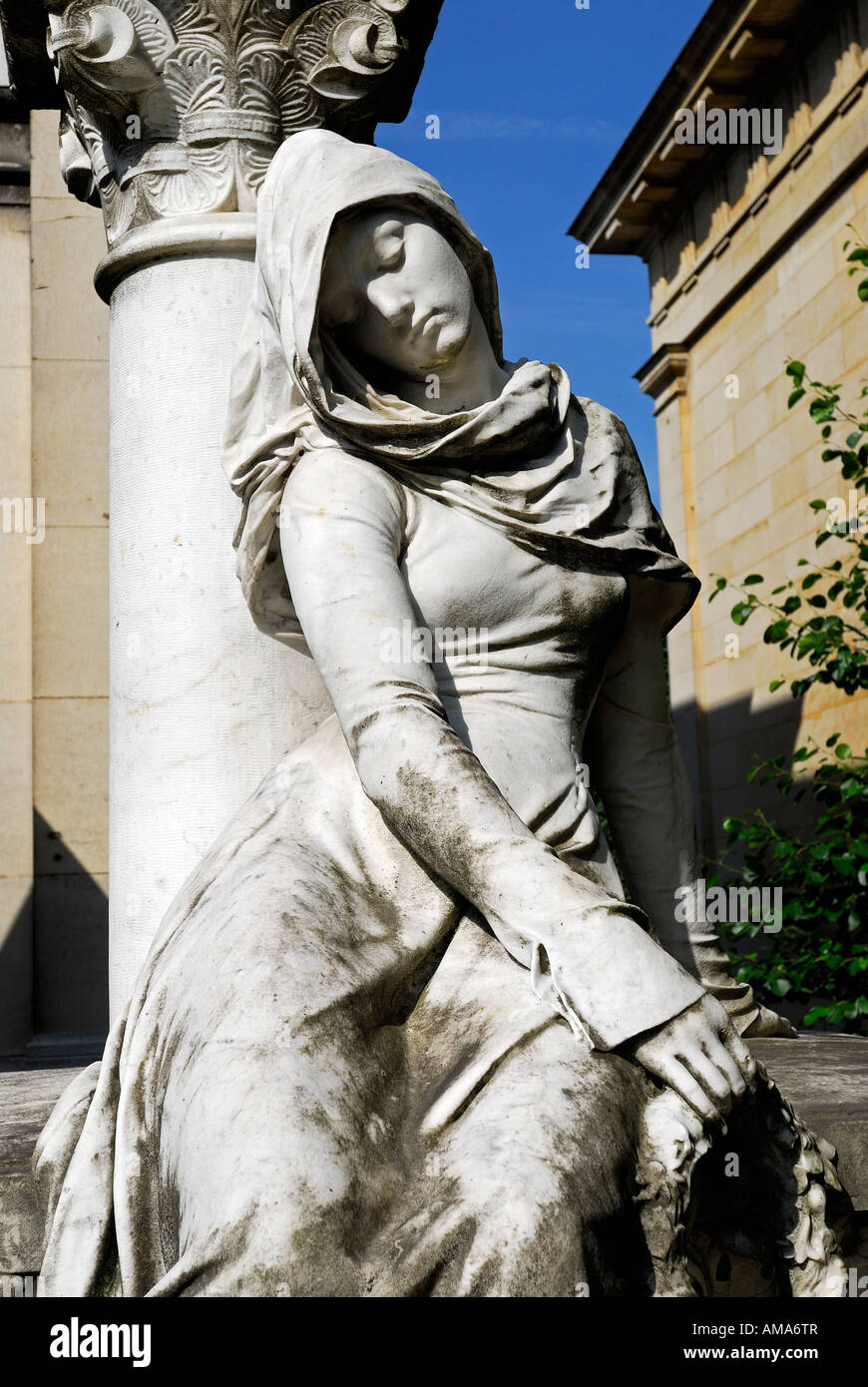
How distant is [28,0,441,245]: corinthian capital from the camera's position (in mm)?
4590

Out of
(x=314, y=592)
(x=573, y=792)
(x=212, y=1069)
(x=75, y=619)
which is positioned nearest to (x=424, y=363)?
(x=314, y=592)

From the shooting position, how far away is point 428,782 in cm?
286

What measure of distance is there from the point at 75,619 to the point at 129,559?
381 cm

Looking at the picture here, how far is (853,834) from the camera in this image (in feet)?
24.1

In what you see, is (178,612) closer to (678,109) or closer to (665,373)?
(678,109)

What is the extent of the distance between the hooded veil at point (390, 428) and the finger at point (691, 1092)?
3.77ft

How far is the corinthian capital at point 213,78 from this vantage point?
4.59m

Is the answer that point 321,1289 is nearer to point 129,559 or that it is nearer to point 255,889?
point 255,889
